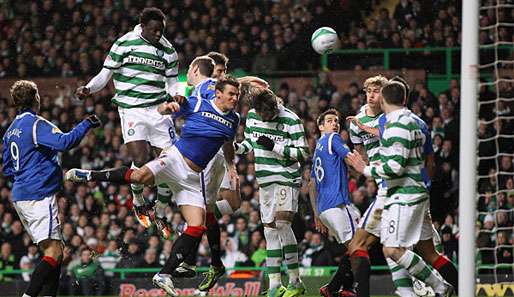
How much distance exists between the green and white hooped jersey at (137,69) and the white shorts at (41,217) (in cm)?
174

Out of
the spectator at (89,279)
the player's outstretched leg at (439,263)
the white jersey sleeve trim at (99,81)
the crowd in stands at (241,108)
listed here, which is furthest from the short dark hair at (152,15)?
the spectator at (89,279)

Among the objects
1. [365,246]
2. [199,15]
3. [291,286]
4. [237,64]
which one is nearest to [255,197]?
[237,64]

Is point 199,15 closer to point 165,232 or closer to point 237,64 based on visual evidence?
point 237,64

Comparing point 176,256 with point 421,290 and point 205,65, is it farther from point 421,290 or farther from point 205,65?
point 421,290

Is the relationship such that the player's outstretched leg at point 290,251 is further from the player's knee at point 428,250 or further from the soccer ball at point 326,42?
the soccer ball at point 326,42

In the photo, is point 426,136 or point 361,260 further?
point 361,260

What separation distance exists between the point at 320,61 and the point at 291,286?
8.30 metres

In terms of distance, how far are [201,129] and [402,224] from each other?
2.26 metres

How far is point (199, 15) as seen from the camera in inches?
781

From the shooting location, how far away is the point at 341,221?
10.4 meters

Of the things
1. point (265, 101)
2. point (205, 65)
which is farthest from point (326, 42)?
point (205, 65)

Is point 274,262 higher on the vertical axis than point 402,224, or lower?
lower

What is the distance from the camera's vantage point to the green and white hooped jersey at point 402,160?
870cm

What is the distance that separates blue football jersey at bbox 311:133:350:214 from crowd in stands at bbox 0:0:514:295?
405 centimetres
